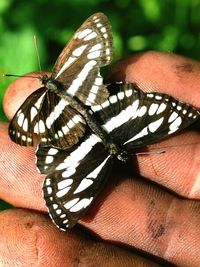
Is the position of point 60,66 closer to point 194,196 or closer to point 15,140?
point 15,140

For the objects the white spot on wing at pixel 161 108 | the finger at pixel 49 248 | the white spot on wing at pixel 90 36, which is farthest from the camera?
the white spot on wing at pixel 90 36

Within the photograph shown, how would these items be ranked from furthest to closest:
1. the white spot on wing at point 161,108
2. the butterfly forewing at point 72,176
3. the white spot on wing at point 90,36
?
the white spot on wing at point 90,36 → the white spot on wing at point 161,108 → the butterfly forewing at point 72,176

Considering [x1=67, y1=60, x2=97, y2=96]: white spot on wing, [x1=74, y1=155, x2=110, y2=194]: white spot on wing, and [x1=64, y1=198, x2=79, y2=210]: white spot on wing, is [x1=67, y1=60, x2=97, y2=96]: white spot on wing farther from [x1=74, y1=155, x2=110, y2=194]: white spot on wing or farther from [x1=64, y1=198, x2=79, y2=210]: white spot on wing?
[x1=64, y1=198, x2=79, y2=210]: white spot on wing

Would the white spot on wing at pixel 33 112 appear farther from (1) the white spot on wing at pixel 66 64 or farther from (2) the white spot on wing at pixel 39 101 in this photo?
(1) the white spot on wing at pixel 66 64

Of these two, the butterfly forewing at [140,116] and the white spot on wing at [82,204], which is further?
the butterfly forewing at [140,116]

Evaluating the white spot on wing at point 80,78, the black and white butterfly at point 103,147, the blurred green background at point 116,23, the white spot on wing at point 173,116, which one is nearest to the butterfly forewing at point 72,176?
the black and white butterfly at point 103,147

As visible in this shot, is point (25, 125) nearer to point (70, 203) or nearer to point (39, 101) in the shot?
point (39, 101)

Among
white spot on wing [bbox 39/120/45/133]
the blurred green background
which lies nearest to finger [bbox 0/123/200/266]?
white spot on wing [bbox 39/120/45/133]
